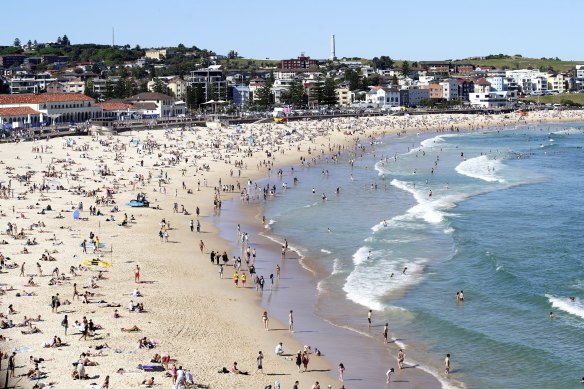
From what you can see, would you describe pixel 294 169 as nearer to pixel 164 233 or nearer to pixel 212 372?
pixel 164 233

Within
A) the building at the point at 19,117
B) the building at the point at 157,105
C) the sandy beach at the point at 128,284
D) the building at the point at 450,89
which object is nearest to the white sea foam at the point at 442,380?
→ the sandy beach at the point at 128,284

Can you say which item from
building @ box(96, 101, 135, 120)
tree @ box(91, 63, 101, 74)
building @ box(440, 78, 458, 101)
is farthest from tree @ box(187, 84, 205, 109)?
building @ box(440, 78, 458, 101)

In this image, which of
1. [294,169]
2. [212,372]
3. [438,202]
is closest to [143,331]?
[212,372]

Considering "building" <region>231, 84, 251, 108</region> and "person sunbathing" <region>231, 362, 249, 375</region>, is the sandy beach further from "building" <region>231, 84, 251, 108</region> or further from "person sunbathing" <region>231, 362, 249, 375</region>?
"building" <region>231, 84, 251, 108</region>

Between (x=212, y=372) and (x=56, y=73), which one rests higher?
(x=56, y=73)

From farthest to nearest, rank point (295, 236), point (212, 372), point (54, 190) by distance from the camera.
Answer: point (54, 190)
point (295, 236)
point (212, 372)

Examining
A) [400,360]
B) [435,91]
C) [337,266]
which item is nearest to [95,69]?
[435,91]
